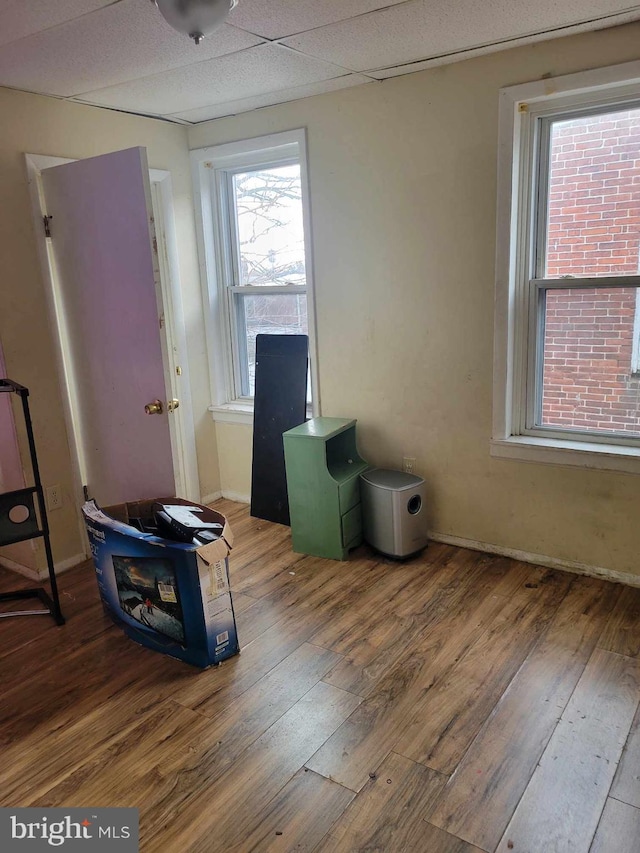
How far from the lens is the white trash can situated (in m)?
3.17

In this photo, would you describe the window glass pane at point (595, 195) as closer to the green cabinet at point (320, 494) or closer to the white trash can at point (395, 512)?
the white trash can at point (395, 512)

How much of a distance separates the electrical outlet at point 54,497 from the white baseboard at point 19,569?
35 cm

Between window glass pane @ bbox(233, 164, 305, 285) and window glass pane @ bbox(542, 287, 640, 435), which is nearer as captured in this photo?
window glass pane @ bbox(542, 287, 640, 435)

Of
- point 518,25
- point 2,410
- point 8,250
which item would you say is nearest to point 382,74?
point 518,25

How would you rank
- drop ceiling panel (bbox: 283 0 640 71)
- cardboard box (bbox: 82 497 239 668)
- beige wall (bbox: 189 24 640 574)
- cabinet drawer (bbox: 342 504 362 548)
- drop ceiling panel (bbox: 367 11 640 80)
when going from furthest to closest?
cabinet drawer (bbox: 342 504 362 548)
beige wall (bbox: 189 24 640 574)
drop ceiling panel (bbox: 367 11 640 80)
cardboard box (bbox: 82 497 239 668)
drop ceiling panel (bbox: 283 0 640 71)

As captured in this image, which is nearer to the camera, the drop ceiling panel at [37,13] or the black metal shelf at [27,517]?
the drop ceiling panel at [37,13]

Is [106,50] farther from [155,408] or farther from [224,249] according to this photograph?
[224,249]

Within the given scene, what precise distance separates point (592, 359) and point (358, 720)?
1.91 meters

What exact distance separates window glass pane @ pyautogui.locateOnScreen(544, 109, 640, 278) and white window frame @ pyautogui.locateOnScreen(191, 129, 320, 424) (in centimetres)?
134

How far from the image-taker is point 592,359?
288 centimetres

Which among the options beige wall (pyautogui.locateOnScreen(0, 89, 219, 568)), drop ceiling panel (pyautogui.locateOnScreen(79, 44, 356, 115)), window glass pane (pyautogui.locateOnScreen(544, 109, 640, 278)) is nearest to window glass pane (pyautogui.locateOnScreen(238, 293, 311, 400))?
beige wall (pyautogui.locateOnScreen(0, 89, 219, 568))

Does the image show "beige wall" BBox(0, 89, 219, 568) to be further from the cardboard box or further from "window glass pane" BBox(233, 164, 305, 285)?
the cardboard box

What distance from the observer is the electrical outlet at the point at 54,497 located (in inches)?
127

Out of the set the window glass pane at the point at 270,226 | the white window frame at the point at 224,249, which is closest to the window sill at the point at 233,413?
the white window frame at the point at 224,249
